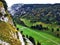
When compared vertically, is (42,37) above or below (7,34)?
below

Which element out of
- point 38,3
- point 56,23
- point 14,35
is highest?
point 14,35

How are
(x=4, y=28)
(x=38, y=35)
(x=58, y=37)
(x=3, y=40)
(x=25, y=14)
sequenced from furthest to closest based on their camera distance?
1. (x=25, y=14)
2. (x=58, y=37)
3. (x=38, y=35)
4. (x=4, y=28)
5. (x=3, y=40)

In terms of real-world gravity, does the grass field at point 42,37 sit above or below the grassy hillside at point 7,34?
below

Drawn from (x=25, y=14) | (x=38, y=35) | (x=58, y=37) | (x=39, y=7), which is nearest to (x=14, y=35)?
(x=38, y=35)

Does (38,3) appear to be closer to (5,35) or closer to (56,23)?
(56,23)

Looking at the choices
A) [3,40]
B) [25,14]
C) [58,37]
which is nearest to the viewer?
[3,40]

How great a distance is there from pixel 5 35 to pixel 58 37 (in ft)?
180

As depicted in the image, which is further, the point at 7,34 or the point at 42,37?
the point at 42,37

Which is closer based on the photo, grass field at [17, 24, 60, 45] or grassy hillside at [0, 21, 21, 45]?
grassy hillside at [0, 21, 21, 45]

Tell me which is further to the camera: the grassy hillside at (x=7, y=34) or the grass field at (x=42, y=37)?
the grass field at (x=42, y=37)

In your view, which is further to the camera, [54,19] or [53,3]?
[53,3]

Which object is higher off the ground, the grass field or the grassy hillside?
the grassy hillside

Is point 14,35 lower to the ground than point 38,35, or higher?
higher

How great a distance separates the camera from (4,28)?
180ft
